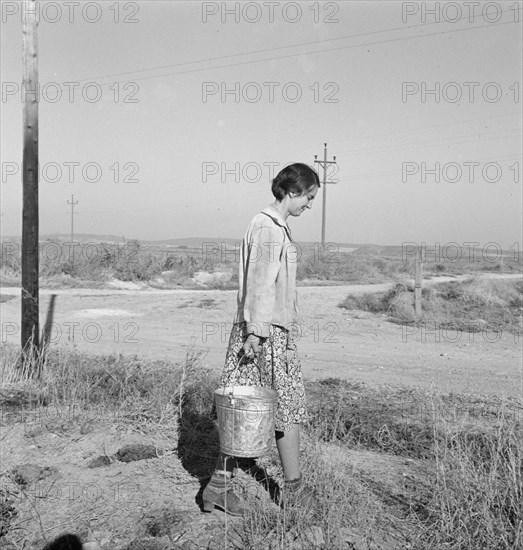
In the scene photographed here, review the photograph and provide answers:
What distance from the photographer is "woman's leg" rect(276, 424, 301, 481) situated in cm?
323

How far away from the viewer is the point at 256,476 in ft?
12.5

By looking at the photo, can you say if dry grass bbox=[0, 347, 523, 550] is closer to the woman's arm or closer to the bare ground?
the bare ground

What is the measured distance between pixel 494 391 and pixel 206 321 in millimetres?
6930

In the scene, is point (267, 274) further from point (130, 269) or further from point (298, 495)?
point (130, 269)

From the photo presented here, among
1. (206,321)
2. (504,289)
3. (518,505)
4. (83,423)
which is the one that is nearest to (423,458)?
(518,505)

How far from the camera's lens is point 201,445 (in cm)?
445

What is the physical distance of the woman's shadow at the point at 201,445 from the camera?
3740 mm

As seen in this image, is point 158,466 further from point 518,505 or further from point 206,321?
point 206,321

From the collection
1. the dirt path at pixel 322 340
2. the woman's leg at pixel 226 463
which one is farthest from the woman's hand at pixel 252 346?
the dirt path at pixel 322 340

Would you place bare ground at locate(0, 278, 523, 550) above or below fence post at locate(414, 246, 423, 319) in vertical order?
below

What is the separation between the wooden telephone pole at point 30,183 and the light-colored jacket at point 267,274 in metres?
3.47

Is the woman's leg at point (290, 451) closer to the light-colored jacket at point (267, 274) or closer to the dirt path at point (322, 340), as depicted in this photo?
the light-colored jacket at point (267, 274)

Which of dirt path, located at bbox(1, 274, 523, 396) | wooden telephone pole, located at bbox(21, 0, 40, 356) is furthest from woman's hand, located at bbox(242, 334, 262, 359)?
wooden telephone pole, located at bbox(21, 0, 40, 356)

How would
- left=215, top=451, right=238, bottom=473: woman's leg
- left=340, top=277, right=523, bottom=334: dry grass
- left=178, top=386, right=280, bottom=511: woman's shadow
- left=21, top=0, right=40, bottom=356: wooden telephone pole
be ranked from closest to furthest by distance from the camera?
left=215, top=451, right=238, bottom=473: woman's leg < left=178, top=386, right=280, bottom=511: woman's shadow < left=21, top=0, right=40, bottom=356: wooden telephone pole < left=340, top=277, right=523, bottom=334: dry grass
